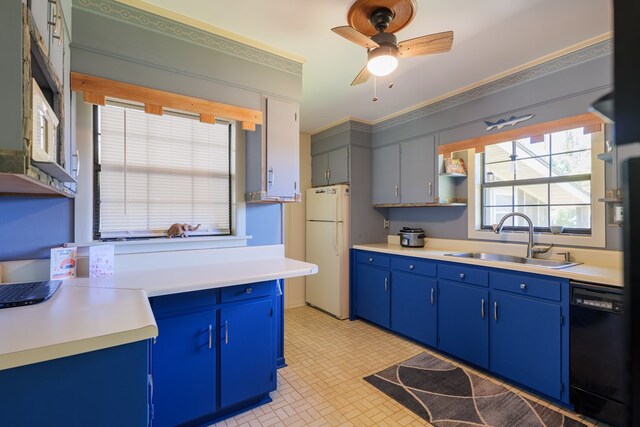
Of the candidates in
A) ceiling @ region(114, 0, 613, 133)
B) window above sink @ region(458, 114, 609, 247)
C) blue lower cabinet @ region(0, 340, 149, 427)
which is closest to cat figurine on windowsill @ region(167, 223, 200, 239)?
blue lower cabinet @ region(0, 340, 149, 427)

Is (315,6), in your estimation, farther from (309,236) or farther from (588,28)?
Answer: (309,236)

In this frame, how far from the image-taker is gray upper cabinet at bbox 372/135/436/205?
333 cm

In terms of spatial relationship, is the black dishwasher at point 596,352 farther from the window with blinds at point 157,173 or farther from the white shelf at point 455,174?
the window with blinds at point 157,173

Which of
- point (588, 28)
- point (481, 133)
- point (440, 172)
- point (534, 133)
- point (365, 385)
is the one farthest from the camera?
point (440, 172)

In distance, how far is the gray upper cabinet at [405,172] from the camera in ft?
10.9

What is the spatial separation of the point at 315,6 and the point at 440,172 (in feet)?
6.77

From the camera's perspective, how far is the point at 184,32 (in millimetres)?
2125

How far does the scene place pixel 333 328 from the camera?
353cm

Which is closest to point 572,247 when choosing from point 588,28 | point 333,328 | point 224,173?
point 588,28

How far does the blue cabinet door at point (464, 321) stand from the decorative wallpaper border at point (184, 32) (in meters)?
2.38

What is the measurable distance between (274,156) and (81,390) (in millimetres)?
1848

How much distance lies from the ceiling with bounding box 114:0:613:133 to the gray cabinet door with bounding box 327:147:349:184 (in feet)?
3.44

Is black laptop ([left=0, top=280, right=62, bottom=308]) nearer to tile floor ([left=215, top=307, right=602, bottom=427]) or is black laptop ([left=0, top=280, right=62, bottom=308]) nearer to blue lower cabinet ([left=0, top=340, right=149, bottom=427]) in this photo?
blue lower cabinet ([left=0, top=340, right=149, bottom=427])

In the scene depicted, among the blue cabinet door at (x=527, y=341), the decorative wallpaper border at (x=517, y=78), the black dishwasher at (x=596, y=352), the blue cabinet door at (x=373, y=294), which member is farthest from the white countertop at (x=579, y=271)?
the decorative wallpaper border at (x=517, y=78)
